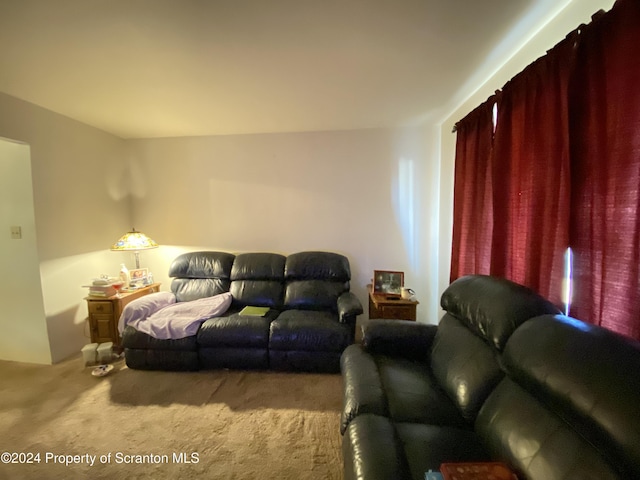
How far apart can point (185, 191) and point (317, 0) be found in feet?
9.63

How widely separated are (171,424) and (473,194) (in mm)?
2820

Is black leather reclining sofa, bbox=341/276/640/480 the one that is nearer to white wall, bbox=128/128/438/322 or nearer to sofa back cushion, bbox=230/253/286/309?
sofa back cushion, bbox=230/253/286/309

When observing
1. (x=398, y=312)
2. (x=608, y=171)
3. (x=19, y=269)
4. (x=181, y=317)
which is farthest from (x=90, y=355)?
(x=608, y=171)

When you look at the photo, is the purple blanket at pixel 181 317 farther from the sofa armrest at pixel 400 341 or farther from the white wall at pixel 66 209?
the sofa armrest at pixel 400 341

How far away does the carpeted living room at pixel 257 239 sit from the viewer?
1370mm

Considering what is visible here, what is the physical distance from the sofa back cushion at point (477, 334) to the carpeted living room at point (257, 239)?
0.01 meters

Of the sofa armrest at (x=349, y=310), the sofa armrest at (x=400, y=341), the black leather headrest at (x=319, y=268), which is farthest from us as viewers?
the black leather headrest at (x=319, y=268)

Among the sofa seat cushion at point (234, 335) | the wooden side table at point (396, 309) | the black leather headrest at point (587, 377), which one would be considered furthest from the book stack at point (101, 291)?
the black leather headrest at point (587, 377)

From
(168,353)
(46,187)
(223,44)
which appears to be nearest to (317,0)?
(223,44)

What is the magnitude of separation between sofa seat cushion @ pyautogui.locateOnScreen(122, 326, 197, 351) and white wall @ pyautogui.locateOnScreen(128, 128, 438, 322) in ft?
4.50

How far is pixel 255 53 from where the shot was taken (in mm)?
1745

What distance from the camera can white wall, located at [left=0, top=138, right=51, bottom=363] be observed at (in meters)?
2.56

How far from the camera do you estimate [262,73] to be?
1989 mm

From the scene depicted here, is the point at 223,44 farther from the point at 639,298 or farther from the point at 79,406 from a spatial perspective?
the point at 79,406
